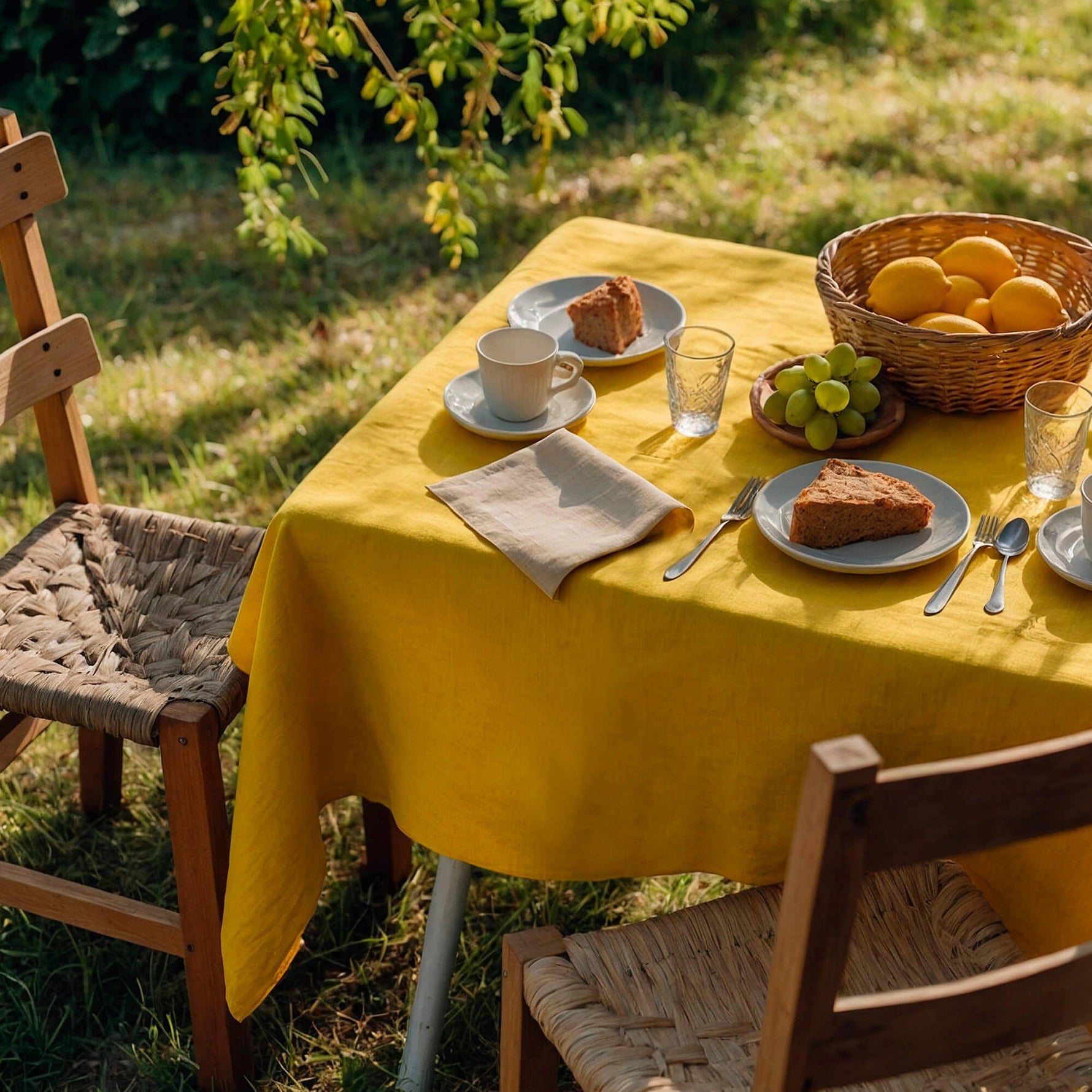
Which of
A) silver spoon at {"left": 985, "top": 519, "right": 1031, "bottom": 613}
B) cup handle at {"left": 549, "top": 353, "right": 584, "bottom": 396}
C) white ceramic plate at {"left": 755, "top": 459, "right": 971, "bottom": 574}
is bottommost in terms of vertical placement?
silver spoon at {"left": 985, "top": 519, "right": 1031, "bottom": 613}

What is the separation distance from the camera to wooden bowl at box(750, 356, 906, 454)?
5.10 feet

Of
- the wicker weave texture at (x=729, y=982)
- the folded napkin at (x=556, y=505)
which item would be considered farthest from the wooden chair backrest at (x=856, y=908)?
the folded napkin at (x=556, y=505)

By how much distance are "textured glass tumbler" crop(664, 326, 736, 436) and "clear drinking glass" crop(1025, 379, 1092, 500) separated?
0.36m

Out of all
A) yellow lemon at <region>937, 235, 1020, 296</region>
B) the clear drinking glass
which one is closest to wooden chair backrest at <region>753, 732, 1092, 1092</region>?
the clear drinking glass

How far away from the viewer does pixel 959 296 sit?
5.40ft

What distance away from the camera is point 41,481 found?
3193 millimetres

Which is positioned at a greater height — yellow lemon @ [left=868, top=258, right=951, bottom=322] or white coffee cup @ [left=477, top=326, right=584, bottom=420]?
yellow lemon @ [left=868, top=258, right=951, bottom=322]

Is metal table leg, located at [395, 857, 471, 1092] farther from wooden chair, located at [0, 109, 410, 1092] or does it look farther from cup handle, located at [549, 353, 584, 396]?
cup handle, located at [549, 353, 584, 396]

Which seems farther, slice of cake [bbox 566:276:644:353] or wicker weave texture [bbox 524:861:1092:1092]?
slice of cake [bbox 566:276:644:353]

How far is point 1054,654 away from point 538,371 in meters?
0.69

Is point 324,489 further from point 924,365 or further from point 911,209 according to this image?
point 911,209

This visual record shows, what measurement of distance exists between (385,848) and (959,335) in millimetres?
1238

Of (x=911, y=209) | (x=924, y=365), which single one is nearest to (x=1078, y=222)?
(x=911, y=209)

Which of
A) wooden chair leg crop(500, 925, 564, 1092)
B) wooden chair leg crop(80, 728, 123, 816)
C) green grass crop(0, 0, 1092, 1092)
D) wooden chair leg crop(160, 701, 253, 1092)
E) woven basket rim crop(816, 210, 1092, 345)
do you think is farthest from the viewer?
wooden chair leg crop(80, 728, 123, 816)
